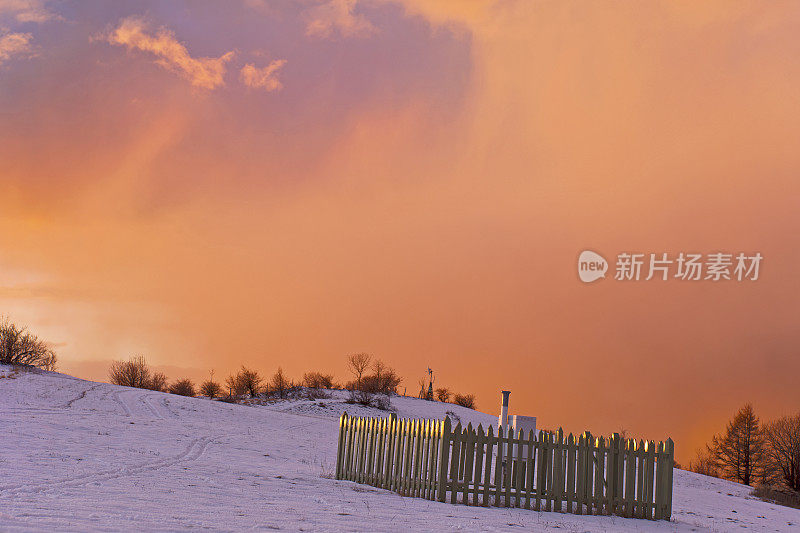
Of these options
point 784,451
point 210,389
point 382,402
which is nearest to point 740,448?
point 784,451

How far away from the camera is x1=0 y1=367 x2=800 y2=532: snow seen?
8867 millimetres

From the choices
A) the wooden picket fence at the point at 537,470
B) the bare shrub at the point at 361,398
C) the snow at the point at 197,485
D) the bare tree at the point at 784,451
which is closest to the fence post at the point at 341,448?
the snow at the point at 197,485

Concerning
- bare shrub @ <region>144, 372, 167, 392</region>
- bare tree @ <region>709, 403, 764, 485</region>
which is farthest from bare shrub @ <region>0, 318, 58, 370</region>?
bare tree @ <region>709, 403, 764, 485</region>

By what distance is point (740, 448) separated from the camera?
50.5 m

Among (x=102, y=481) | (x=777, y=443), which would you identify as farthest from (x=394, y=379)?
(x=102, y=481)

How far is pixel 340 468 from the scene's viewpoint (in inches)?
648

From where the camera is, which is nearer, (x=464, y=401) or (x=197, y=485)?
(x=197, y=485)

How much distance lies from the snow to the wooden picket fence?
57 centimetres

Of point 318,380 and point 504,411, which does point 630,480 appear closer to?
point 504,411

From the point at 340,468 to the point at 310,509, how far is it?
6.33 metres

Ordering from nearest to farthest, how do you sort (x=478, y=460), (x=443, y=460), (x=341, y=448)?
(x=443, y=460), (x=478, y=460), (x=341, y=448)

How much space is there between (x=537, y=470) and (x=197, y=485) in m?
6.46

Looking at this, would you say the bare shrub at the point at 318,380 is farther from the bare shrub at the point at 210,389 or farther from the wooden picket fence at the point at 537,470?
the wooden picket fence at the point at 537,470

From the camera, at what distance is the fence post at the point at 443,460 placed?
12789 millimetres
